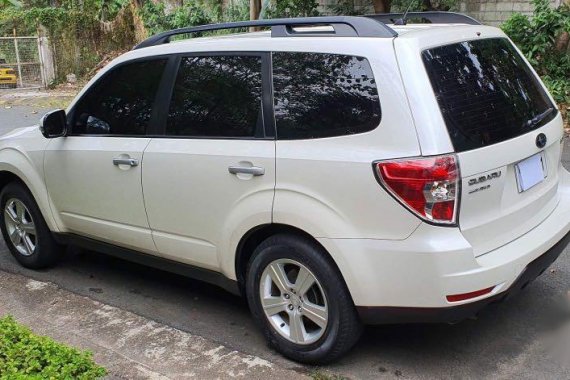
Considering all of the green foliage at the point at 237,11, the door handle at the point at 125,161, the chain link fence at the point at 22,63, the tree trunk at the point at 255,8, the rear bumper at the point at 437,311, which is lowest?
the chain link fence at the point at 22,63

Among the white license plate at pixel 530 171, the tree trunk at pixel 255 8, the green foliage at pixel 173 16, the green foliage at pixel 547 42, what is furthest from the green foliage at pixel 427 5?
the white license plate at pixel 530 171

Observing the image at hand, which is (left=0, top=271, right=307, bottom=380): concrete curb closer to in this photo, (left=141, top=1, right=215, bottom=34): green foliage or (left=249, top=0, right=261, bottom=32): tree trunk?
(left=249, top=0, right=261, bottom=32): tree trunk

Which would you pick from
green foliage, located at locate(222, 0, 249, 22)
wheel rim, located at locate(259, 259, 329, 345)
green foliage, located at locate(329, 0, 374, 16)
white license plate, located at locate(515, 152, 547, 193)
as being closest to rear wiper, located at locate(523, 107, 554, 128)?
white license plate, located at locate(515, 152, 547, 193)

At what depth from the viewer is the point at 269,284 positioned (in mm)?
3496

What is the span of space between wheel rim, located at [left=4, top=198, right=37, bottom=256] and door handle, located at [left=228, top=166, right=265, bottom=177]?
7.71 ft

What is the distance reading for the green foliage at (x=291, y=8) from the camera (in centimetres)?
1377

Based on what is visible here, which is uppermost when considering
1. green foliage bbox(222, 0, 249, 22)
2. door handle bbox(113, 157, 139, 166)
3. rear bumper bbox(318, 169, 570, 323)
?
green foliage bbox(222, 0, 249, 22)

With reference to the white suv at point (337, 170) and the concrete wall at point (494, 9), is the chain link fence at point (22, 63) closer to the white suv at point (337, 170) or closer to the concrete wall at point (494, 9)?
the concrete wall at point (494, 9)

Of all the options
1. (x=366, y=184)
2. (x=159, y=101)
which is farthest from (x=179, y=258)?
(x=366, y=184)

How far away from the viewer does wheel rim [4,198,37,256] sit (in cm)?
504

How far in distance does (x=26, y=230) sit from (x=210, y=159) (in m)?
2.33

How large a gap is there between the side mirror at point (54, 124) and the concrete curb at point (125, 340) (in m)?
1.21

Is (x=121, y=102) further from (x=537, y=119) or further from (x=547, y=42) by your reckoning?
(x=547, y=42)

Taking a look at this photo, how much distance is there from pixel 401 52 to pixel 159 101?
1.73 meters
